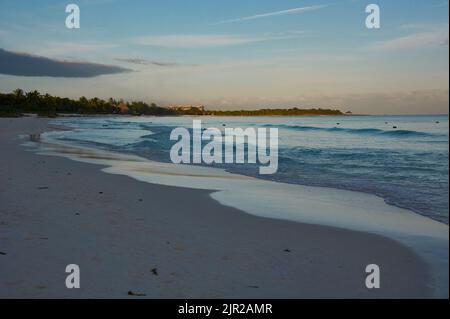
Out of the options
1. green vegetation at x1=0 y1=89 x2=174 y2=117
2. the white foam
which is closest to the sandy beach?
the white foam

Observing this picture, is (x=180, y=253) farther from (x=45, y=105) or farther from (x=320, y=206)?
(x=45, y=105)

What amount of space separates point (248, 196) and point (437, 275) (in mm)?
6380

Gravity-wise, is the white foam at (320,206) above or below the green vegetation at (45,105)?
below

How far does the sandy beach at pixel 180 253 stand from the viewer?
4.46 metres

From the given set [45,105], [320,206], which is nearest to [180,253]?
[320,206]

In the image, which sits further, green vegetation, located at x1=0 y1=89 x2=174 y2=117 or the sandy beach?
green vegetation, located at x1=0 y1=89 x2=174 y2=117

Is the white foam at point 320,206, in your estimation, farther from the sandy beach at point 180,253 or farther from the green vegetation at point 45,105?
the green vegetation at point 45,105

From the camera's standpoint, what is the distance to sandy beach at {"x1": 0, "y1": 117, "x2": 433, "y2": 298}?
4465mm

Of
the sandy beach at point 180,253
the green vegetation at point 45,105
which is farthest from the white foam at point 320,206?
the green vegetation at point 45,105

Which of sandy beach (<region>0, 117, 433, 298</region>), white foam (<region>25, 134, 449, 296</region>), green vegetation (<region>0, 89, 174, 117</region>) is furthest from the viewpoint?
green vegetation (<region>0, 89, 174, 117</region>)

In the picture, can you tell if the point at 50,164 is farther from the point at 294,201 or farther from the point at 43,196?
the point at 294,201

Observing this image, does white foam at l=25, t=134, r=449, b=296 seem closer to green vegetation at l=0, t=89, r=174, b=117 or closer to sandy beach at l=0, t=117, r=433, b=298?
sandy beach at l=0, t=117, r=433, b=298

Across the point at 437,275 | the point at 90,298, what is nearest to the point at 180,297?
the point at 90,298
